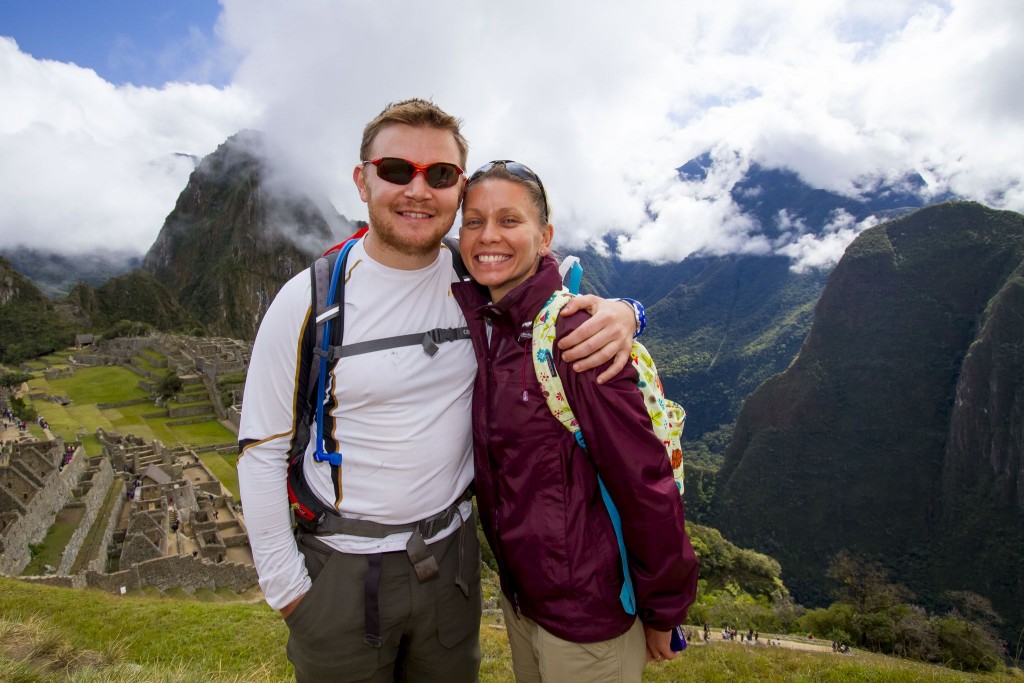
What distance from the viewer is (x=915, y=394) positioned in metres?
65.4

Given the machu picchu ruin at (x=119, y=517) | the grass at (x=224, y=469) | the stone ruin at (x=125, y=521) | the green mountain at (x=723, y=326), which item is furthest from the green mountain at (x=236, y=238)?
the stone ruin at (x=125, y=521)

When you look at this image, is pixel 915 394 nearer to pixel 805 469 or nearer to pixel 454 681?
pixel 805 469

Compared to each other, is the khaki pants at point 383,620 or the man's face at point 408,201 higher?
the man's face at point 408,201

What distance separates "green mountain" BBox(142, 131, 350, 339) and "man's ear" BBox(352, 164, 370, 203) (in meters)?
108

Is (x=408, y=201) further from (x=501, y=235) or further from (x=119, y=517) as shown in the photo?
(x=119, y=517)

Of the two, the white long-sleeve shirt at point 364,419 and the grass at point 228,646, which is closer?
the white long-sleeve shirt at point 364,419

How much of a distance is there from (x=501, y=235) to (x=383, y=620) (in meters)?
1.69

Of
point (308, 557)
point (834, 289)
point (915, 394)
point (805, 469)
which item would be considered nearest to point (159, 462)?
point (308, 557)

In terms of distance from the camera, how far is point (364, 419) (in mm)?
2246

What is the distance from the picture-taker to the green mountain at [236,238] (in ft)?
351

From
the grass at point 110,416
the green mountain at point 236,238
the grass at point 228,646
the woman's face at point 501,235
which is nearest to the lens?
the woman's face at point 501,235

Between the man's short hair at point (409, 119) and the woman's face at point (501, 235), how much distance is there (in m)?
0.29

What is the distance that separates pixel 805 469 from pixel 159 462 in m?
65.0

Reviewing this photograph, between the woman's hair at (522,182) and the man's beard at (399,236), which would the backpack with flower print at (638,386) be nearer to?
the woman's hair at (522,182)
